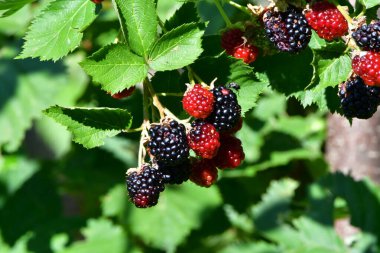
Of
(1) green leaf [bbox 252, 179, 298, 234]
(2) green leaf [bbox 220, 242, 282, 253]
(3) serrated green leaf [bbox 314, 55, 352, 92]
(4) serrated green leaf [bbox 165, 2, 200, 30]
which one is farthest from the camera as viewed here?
(1) green leaf [bbox 252, 179, 298, 234]

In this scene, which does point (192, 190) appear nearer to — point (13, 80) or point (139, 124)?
point (13, 80)

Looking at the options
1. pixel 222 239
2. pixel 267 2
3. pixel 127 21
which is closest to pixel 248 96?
pixel 267 2

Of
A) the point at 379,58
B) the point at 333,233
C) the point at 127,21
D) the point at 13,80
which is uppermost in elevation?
the point at 127,21

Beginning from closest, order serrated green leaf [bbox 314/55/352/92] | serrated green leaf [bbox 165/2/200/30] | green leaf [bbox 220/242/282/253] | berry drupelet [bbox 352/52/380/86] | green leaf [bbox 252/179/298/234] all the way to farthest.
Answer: berry drupelet [bbox 352/52/380/86]
serrated green leaf [bbox 314/55/352/92]
serrated green leaf [bbox 165/2/200/30]
green leaf [bbox 220/242/282/253]
green leaf [bbox 252/179/298/234]

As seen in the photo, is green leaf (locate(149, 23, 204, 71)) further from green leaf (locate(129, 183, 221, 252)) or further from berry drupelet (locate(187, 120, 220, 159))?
green leaf (locate(129, 183, 221, 252))

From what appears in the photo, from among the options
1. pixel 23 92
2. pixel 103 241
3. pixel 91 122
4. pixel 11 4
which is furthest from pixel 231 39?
pixel 103 241

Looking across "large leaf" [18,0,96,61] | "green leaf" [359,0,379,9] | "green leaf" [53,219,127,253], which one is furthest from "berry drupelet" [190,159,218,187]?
"green leaf" [53,219,127,253]

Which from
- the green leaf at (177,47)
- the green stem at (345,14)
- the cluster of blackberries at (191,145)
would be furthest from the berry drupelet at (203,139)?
the green stem at (345,14)

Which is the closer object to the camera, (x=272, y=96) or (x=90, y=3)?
(x=90, y=3)
